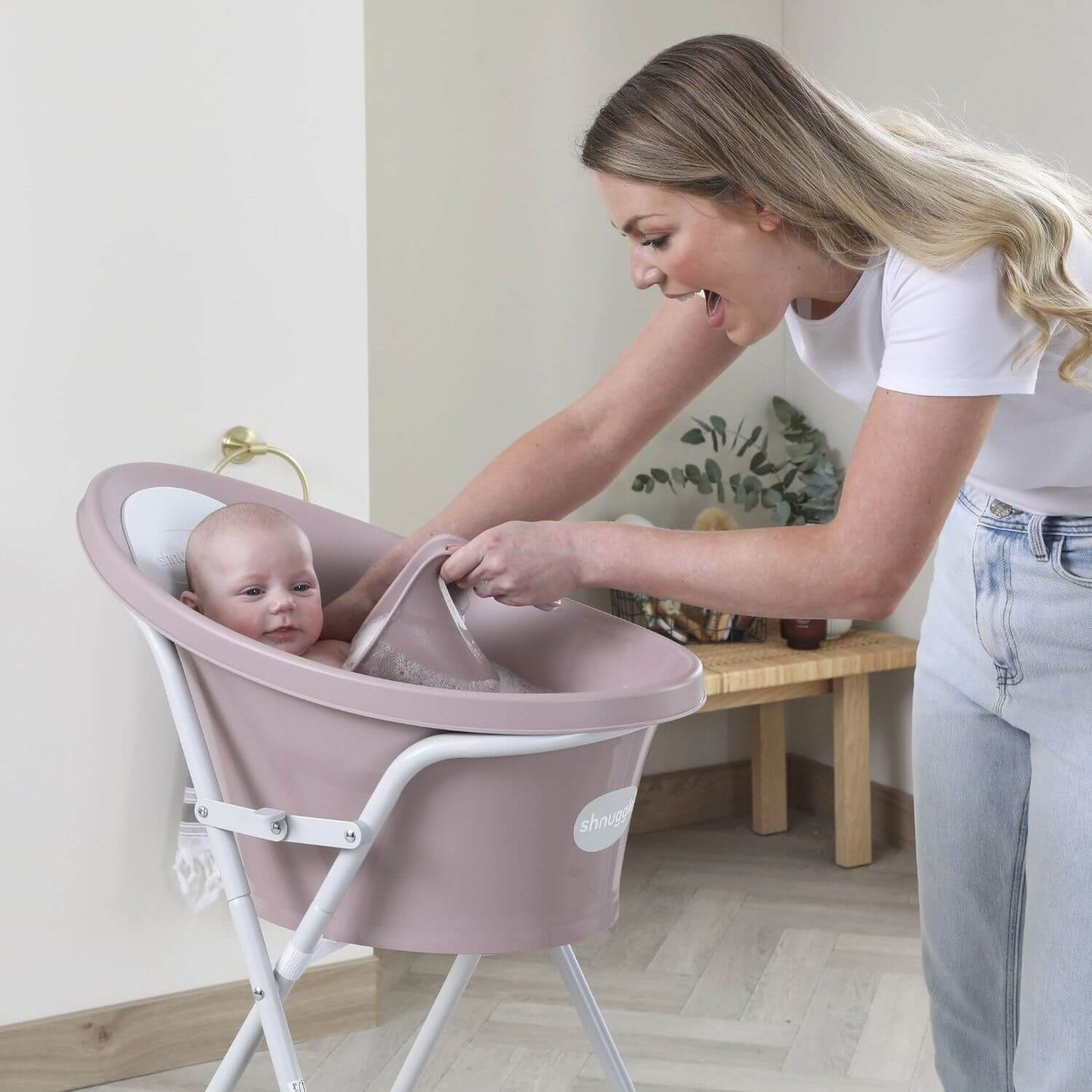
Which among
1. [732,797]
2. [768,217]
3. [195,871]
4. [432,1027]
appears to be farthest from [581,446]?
[732,797]

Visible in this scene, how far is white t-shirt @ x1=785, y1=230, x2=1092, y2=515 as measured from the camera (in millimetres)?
1030

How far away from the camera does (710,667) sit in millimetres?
2543

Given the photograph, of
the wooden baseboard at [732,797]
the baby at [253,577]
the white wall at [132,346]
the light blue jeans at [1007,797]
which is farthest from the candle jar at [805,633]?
the baby at [253,577]

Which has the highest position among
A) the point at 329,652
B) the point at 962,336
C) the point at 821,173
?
the point at 821,173

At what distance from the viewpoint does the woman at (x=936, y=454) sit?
105 centimetres

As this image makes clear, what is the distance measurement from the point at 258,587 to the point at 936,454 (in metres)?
0.67

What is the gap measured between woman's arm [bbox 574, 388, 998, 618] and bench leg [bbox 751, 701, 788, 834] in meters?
1.74

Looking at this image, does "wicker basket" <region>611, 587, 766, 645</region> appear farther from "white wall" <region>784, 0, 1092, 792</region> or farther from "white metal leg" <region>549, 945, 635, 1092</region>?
"white metal leg" <region>549, 945, 635, 1092</region>

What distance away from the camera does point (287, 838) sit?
1105 mm

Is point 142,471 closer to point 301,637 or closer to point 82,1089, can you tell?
point 301,637

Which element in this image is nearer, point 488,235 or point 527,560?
point 527,560

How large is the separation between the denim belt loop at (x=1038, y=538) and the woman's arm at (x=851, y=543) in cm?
16

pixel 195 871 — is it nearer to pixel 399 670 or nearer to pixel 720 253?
pixel 399 670

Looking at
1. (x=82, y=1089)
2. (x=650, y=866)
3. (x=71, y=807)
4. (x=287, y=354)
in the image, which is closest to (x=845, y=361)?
(x=287, y=354)
